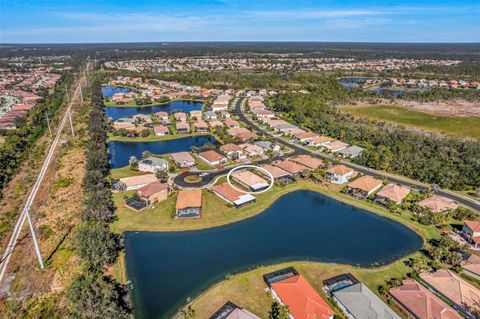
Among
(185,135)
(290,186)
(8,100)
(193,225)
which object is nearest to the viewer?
(193,225)

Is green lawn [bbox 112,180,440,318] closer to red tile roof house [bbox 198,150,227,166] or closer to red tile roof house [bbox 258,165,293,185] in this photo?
red tile roof house [bbox 258,165,293,185]

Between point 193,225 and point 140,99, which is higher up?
point 140,99

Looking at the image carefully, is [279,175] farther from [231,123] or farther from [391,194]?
[231,123]

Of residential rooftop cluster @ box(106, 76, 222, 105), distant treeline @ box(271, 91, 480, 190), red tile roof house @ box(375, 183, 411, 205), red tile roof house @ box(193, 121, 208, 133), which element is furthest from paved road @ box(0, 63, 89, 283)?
distant treeline @ box(271, 91, 480, 190)

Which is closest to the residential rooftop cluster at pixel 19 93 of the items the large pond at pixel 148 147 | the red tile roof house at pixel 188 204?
the large pond at pixel 148 147

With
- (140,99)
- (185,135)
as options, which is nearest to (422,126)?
(185,135)

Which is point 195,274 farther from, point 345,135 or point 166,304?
point 345,135

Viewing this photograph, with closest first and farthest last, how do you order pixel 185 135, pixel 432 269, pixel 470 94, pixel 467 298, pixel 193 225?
pixel 467 298 → pixel 432 269 → pixel 193 225 → pixel 185 135 → pixel 470 94
